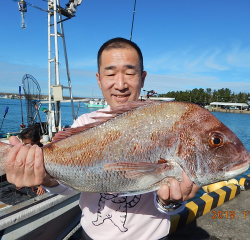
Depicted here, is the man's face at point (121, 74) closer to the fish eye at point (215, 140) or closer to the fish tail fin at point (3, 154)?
the fish eye at point (215, 140)

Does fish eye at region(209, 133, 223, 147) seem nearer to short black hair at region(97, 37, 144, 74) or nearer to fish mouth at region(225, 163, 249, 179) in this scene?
fish mouth at region(225, 163, 249, 179)

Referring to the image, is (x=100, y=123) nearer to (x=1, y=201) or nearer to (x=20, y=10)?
(x=1, y=201)

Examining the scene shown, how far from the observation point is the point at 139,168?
1566 mm

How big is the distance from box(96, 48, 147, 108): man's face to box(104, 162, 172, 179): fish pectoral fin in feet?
2.49

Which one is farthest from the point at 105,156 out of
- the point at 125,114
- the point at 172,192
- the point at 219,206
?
the point at 219,206

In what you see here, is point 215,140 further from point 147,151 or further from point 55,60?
point 55,60

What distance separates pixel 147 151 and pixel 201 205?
3.63m

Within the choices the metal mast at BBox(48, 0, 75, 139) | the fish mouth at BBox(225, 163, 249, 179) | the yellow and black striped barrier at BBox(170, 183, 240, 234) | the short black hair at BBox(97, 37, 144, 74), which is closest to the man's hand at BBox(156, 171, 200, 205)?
the fish mouth at BBox(225, 163, 249, 179)

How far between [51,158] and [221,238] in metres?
3.76

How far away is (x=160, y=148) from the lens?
1584 mm

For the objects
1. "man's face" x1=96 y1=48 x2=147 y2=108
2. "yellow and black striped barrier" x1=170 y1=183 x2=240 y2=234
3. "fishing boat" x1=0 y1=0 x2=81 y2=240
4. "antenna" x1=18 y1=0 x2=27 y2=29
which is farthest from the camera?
"antenna" x1=18 y1=0 x2=27 y2=29

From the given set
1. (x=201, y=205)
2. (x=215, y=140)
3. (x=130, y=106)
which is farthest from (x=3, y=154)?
(x=201, y=205)

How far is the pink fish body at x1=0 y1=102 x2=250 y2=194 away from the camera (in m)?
1.54

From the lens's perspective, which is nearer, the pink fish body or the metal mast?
the pink fish body
